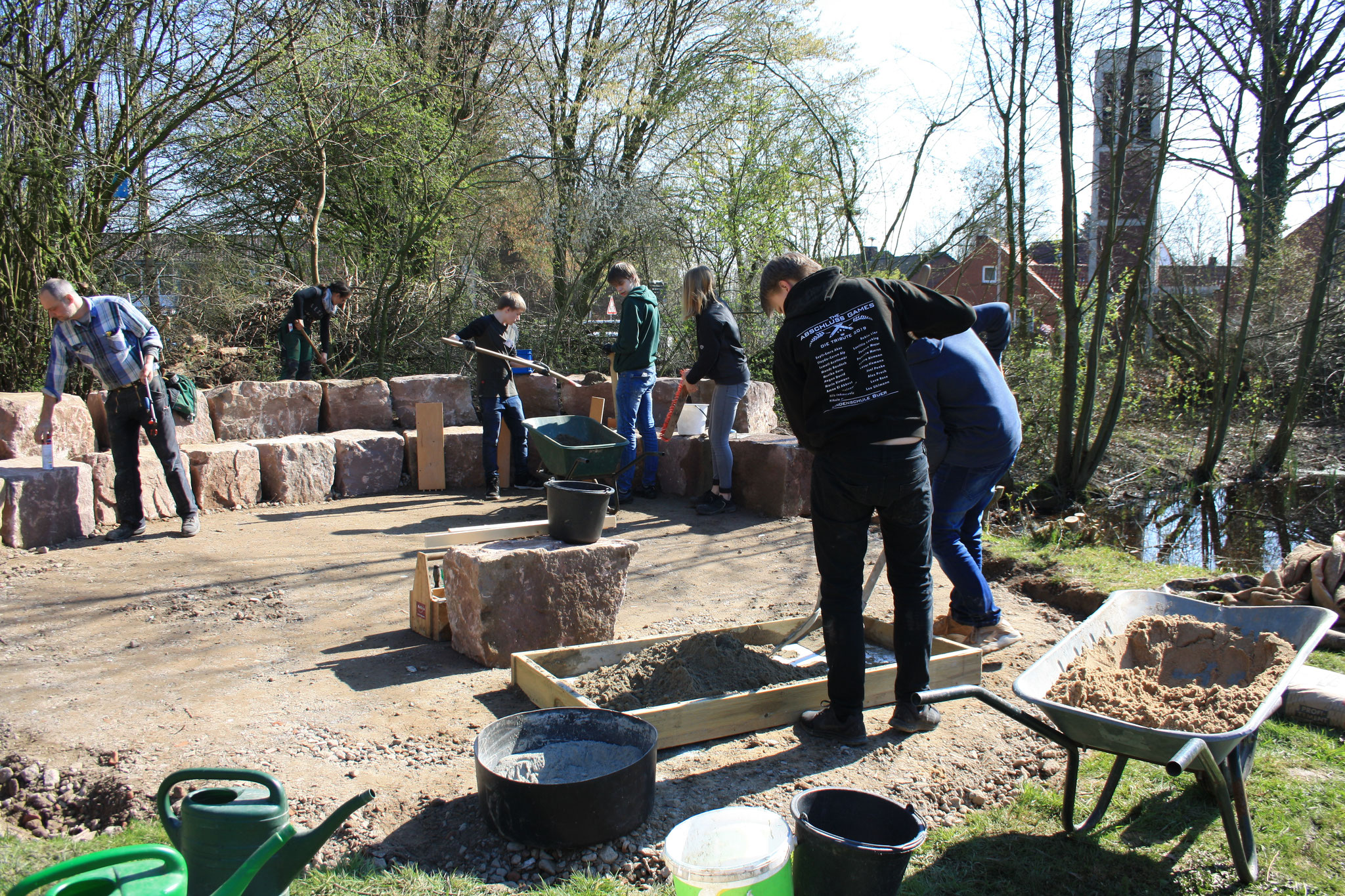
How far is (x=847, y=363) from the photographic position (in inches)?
111

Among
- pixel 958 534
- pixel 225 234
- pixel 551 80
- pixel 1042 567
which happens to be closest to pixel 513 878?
pixel 958 534

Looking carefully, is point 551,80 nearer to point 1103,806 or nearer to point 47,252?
point 47,252

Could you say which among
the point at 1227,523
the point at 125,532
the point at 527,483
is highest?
the point at 527,483

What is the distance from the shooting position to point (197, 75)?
7.98 meters

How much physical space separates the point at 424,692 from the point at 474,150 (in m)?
9.35

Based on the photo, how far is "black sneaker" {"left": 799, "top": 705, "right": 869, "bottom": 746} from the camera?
9.70 ft

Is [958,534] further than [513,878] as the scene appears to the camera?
Yes

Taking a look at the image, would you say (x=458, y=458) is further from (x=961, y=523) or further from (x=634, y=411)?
(x=961, y=523)

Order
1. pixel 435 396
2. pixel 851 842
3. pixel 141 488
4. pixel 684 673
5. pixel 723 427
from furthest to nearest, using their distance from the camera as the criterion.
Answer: pixel 435 396 < pixel 723 427 < pixel 141 488 < pixel 684 673 < pixel 851 842

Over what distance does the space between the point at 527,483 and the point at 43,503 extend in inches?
138

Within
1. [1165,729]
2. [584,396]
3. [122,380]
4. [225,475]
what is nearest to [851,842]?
[1165,729]

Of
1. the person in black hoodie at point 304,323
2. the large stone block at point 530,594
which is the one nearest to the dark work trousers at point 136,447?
the person in black hoodie at point 304,323

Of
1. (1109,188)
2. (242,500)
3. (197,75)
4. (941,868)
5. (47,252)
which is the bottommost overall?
(941,868)

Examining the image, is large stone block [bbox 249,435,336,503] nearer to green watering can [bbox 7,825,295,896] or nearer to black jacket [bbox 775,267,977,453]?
black jacket [bbox 775,267,977,453]
